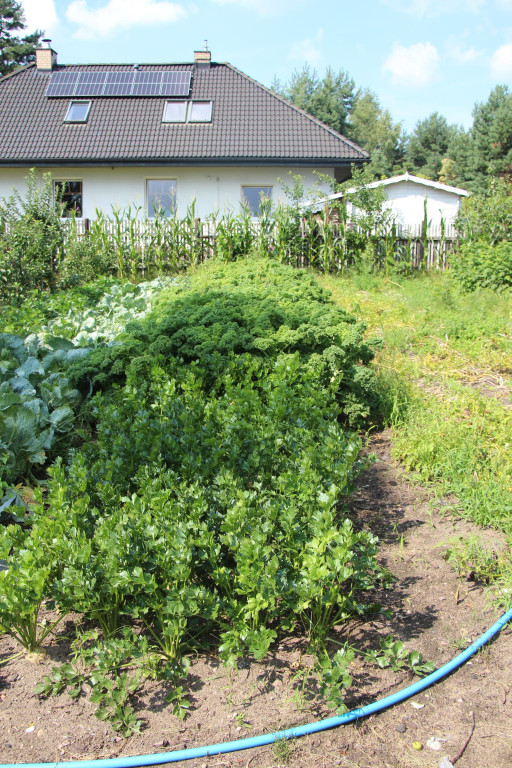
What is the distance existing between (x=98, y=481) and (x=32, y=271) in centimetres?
820

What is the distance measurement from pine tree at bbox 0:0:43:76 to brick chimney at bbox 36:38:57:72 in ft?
51.9

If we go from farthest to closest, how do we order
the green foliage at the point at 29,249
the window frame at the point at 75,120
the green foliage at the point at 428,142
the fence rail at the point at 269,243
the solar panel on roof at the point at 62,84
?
the green foliage at the point at 428,142, the solar panel on roof at the point at 62,84, the window frame at the point at 75,120, the fence rail at the point at 269,243, the green foliage at the point at 29,249

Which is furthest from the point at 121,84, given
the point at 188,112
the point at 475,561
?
the point at 475,561

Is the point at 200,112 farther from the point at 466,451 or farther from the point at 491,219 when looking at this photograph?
the point at 466,451

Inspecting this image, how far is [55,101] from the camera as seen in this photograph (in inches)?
859

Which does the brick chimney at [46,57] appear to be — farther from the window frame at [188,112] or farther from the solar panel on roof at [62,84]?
the window frame at [188,112]

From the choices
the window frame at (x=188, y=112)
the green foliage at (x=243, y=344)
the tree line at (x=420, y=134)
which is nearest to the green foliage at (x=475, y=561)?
the green foliage at (x=243, y=344)

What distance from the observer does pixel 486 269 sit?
10070mm

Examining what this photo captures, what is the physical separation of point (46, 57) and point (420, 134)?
4797 centimetres

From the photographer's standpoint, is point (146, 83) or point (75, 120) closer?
point (75, 120)

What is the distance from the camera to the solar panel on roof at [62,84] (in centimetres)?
2198

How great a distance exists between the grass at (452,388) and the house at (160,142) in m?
10.3

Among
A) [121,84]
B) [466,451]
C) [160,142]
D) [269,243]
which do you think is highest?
[121,84]

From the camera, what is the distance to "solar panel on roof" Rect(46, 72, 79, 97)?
A: 21975 mm
